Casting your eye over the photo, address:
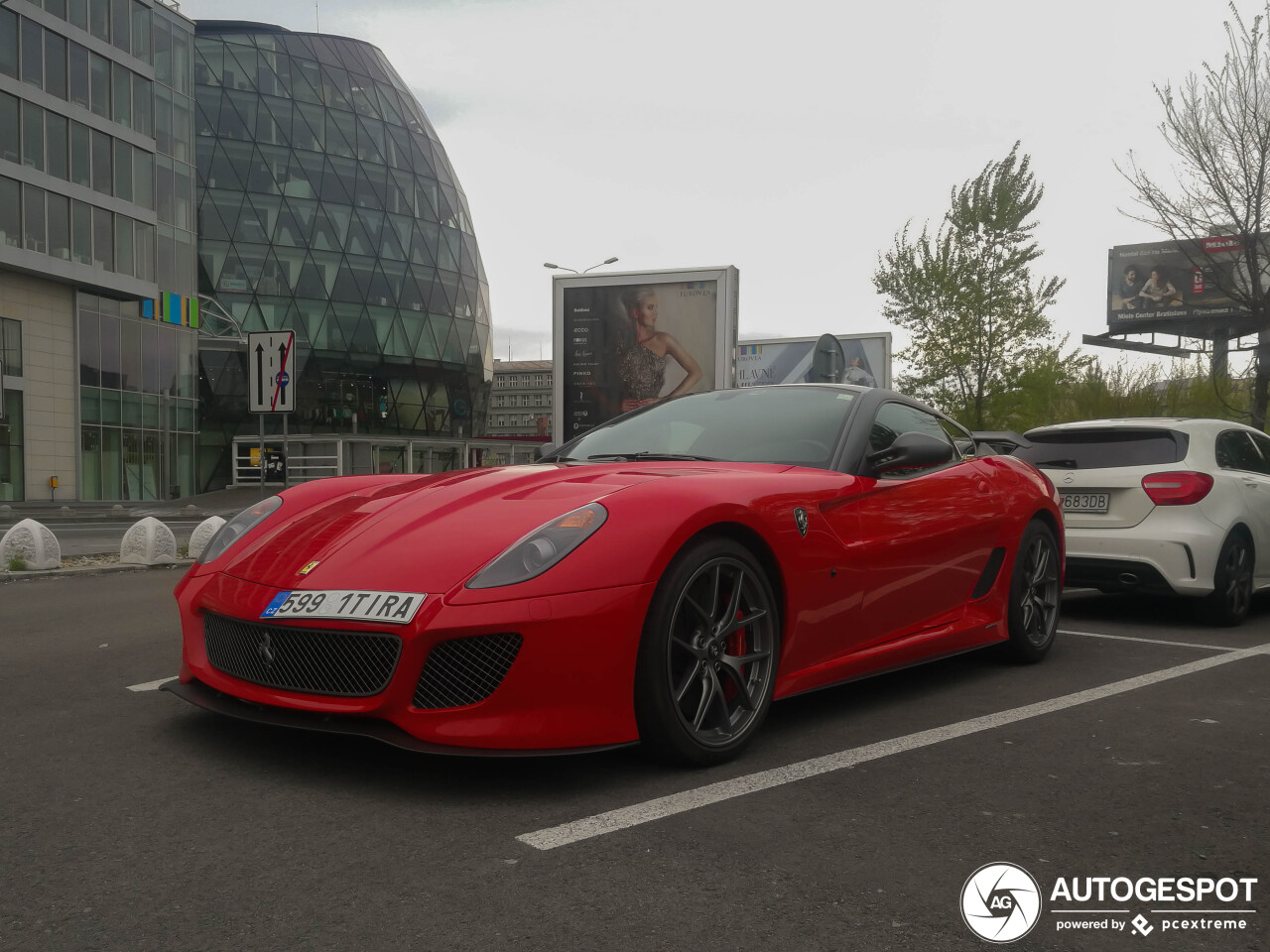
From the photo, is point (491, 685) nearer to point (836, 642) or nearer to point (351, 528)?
point (351, 528)

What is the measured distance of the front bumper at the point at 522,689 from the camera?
10.2 ft

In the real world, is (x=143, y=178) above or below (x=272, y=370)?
above

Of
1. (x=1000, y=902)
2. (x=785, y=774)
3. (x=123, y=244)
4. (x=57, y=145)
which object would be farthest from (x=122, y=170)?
(x=1000, y=902)

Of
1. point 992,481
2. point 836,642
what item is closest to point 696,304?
point 992,481

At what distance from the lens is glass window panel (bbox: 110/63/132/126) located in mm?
34312

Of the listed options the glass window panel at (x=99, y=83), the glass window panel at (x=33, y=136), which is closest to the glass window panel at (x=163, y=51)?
the glass window panel at (x=99, y=83)

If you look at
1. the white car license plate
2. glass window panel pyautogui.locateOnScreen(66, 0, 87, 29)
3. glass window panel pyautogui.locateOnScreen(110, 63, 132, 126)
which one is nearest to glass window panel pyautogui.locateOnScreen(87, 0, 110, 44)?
glass window panel pyautogui.locateOnScreen(66, 0, 87, 29)

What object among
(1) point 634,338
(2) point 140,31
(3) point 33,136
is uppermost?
(2) point 140,31

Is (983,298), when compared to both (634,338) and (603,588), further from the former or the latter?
(603,588)

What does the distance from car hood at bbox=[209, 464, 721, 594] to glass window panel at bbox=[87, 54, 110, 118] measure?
3426 centimetres

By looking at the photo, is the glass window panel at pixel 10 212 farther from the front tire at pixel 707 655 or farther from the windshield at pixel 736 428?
the front tire at pixel 707 655

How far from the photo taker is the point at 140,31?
35656 millimetres

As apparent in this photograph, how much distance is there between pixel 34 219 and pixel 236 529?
31.4 metres

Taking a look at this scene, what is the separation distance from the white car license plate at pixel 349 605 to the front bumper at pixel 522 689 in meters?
0.03
